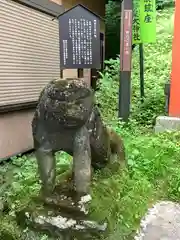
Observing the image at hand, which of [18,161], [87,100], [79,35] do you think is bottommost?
[18,161]

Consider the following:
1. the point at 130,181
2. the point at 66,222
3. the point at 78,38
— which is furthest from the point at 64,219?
the point at 78,38

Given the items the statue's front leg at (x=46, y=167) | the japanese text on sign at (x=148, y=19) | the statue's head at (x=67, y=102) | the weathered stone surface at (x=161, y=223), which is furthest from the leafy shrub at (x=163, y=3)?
the statue's front leg at (x=46, y=167)

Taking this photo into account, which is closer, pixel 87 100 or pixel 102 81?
pixel 87 100

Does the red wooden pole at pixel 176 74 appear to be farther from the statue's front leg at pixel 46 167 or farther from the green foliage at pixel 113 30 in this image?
the green foliage at pixel 113 30

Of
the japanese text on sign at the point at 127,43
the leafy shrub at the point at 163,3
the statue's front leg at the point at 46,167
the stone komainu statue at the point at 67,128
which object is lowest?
the statue's front leg at the point at 46,167

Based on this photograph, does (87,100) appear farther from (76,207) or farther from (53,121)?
(76,207)

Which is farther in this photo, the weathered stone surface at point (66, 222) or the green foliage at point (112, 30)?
the green foliage at point (112, 30)

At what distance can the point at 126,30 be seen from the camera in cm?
746

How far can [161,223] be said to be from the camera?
→ 12.1ft

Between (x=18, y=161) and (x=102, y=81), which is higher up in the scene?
(x=102, y=81)

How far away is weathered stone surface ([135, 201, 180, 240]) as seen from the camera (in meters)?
3.40

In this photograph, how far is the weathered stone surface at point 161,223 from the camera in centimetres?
340

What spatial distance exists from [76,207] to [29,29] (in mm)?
5034

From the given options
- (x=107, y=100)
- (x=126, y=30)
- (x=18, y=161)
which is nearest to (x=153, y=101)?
(x=107, y=100)
